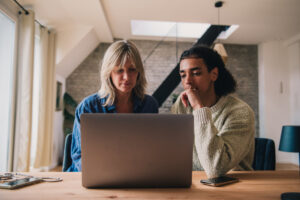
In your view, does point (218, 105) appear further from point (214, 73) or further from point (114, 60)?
point (114, 60)

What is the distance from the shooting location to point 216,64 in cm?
154

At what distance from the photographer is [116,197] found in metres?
0.74

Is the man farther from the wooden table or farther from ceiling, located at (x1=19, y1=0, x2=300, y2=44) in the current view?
ceiling, located at (x1=19, y1=0, x2=300, y2=44)

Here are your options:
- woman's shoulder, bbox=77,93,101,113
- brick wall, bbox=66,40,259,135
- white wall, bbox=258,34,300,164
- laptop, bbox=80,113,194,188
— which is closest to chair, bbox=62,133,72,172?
woman's shoulder, bbox=77,93,101,113

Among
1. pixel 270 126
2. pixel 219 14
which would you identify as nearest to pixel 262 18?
pixel 219 14

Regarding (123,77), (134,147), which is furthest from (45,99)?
(134,147)

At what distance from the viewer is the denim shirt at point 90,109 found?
132 centimetres

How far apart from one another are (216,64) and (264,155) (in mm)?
624

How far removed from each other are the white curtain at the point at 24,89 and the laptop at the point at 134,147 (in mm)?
2979

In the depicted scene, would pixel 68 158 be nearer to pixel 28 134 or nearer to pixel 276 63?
pixel 28 134

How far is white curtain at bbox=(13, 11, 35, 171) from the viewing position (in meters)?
3.30

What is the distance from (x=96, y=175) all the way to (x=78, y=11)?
12.3 feet

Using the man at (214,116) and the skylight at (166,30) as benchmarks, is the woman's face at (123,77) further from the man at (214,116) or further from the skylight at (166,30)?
the skylight at (166,30)

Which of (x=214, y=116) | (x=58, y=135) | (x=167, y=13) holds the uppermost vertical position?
(x=167, y=13)
